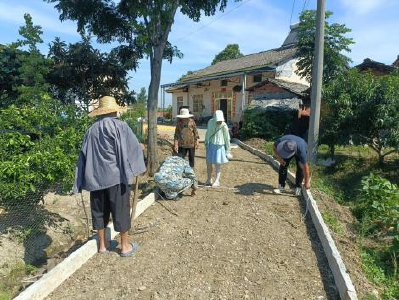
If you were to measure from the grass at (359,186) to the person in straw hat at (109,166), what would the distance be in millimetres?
2754

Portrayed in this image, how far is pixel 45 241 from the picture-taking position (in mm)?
5414

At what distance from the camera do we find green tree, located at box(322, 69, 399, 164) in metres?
8.57

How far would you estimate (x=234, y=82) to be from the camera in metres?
22.9

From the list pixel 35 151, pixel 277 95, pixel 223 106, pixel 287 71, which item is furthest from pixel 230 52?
pixel 35 151

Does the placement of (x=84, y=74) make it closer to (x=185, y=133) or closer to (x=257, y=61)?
(x=185, y=133)

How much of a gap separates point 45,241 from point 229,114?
19.5 m

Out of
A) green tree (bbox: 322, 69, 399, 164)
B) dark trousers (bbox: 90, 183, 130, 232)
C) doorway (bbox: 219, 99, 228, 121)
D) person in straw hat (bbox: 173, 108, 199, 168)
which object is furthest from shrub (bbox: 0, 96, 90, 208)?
doorway (bbox: 219, 99, 228, 121)

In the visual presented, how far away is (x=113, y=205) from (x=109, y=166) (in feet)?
1.60

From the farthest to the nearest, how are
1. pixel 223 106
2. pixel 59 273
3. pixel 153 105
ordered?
pixel 223 106
pixel 153 105
pixel 59 273

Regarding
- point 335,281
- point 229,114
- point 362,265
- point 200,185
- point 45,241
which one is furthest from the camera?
point 229,114

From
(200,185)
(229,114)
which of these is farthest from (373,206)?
(229,114)

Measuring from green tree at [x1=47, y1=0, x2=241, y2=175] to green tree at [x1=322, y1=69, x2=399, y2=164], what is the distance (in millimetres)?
3964

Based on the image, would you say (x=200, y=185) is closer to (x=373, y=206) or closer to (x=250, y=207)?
(x=250, y=207)

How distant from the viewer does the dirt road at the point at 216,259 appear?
356 centimetres
